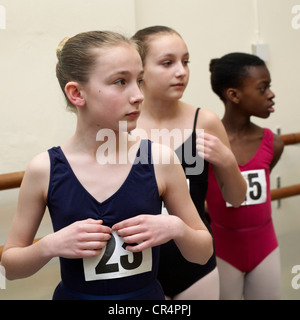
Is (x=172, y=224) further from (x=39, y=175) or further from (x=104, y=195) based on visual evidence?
(x=39, y=175)

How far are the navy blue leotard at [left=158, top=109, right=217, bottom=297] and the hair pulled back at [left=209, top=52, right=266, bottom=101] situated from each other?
19.2 inches

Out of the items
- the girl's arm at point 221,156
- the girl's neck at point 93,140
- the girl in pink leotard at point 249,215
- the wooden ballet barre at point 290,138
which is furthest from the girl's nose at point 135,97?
the wooden ballet barre at point 290,138

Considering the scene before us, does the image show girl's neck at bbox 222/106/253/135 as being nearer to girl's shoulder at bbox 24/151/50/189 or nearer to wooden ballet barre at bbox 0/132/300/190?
wooden ballet barre at bbox 0/132/300/190

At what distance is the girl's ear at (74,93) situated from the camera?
95cm

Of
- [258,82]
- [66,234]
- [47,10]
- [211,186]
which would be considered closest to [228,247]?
[211,186]

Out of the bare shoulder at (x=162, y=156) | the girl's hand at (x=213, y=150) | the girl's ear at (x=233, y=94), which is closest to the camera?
the bare shoulder at (x=162, y=156)

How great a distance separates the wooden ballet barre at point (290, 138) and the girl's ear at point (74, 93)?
1556mm

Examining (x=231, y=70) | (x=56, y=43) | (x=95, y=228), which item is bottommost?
(x=95, y=228)

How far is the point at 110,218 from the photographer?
929 mm

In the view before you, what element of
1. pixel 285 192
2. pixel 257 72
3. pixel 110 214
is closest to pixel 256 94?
pixel 257 72

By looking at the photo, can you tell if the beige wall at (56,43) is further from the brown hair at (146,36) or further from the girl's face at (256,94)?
the girl's face at (256,94)

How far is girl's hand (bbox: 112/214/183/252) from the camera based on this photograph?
0.88 meters

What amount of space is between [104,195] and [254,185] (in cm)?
82

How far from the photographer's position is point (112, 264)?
3.04 feet
